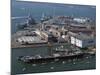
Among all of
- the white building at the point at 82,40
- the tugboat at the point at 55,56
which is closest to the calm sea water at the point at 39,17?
the tugboat at the point at 55,56

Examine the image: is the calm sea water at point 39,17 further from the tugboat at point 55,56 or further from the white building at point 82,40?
the white building at point 82,40

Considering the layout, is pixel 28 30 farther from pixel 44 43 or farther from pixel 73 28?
pixel 73 28

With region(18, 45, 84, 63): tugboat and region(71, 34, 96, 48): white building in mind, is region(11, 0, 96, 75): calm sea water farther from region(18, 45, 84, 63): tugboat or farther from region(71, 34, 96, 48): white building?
region(71, 34, 96, 48): white building

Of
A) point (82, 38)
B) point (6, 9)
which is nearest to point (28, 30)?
point (6, 9)

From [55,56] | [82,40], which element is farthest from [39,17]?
[82,40]

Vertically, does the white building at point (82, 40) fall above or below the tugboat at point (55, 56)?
above

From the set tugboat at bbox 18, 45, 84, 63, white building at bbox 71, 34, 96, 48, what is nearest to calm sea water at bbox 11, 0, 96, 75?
tugboat at bbox 18, 45, 84, 63
